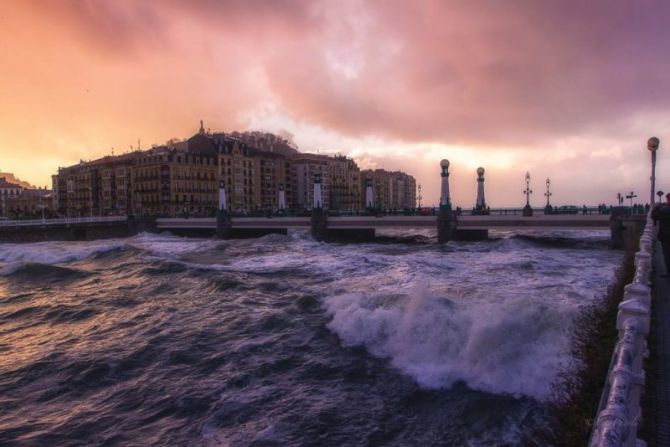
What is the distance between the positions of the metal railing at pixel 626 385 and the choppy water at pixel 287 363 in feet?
11.8

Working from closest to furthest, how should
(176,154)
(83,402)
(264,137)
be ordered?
(83,402) → (176,154) → (264,137)

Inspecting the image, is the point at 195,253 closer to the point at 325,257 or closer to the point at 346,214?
the point at 325,257

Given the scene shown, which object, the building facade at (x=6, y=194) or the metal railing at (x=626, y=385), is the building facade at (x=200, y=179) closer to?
the building facade at (x=6, y=194)

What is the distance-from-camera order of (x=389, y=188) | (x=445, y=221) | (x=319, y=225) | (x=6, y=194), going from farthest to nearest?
(x=389, y=188) < (x=6, y=194) < (x=319, y=225) < (x=445, y=221)

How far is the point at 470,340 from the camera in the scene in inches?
433

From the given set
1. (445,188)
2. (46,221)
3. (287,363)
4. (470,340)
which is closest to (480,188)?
(445,188)

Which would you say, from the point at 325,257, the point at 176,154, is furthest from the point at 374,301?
the point at 176,154

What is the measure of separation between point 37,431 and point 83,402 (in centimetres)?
130

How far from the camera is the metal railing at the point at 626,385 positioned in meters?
3.15

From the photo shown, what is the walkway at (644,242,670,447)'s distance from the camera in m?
4.77

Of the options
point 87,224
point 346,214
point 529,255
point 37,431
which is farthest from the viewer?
point 87,224

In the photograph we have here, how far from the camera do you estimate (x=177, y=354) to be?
1258 centimetres

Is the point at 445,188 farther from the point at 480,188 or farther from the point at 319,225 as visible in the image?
the point at 319,225

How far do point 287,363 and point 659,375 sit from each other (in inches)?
313
